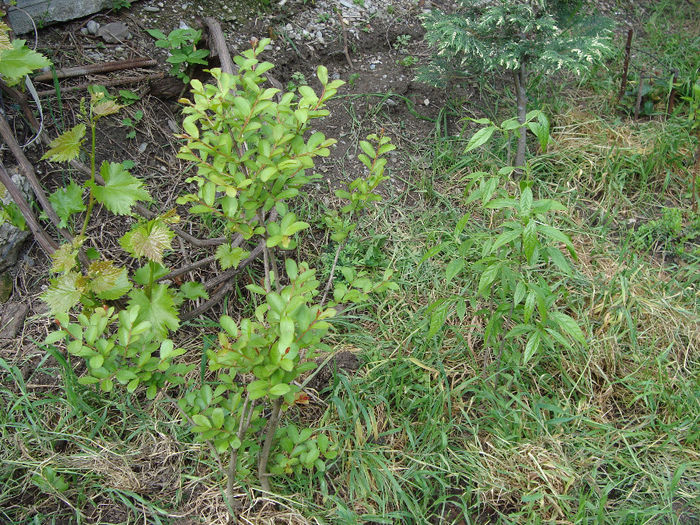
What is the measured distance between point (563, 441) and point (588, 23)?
7.03 ft

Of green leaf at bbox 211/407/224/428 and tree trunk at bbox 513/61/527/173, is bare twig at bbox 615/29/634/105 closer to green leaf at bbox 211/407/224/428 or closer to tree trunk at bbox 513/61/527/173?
tree trunk at bbox 513/61/527/173

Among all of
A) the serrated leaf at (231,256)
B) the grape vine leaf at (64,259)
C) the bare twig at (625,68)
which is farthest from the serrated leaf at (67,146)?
the bare twig at (625,68)

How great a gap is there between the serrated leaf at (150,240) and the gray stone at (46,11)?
5.02 feet

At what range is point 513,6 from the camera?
2.83 metres

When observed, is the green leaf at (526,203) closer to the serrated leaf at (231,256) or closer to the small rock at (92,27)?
the serrated leaf at (231,256)

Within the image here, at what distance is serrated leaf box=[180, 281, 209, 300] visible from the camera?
2.37 metres

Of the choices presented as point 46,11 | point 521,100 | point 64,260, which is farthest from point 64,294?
point 521,100

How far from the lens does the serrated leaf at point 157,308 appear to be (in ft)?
6.90

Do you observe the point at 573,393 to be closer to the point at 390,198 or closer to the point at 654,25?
the point at 390,198

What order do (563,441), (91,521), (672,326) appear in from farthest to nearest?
1. (672,326)
2. (563,441)
3. (91,521)

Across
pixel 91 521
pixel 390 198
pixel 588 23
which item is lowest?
pixel 91 521

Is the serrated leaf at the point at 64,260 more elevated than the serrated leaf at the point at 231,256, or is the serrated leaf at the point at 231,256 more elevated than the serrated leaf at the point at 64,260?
the serrated leaf at the point at 64,260

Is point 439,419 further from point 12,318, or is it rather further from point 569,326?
point 12,318

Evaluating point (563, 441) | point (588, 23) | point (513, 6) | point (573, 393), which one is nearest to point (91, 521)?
point (563, 441)
